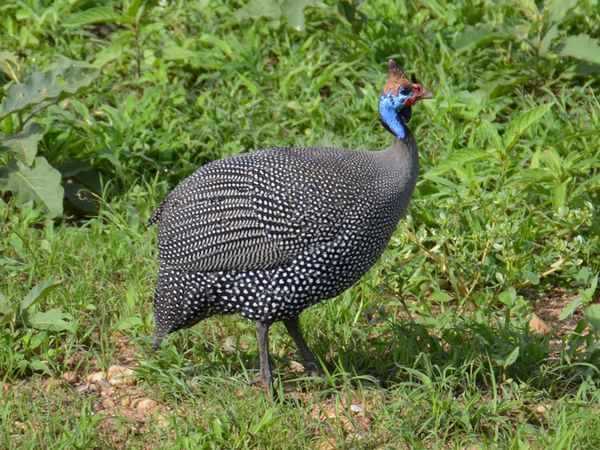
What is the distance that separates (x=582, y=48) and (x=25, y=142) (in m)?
2.97

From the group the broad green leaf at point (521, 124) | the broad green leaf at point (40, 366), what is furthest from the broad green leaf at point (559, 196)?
the broad green leaf at point (40, 366)

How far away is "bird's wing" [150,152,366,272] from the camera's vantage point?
14.2ft

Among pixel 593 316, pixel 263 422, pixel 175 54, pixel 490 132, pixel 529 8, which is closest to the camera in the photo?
pixel 263 422

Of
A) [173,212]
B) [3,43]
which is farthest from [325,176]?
[3,43]

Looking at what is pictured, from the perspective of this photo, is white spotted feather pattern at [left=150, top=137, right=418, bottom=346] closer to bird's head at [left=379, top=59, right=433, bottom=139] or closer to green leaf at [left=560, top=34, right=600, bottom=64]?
bird's head at [left=379, top=59, right=433, bottom=139]

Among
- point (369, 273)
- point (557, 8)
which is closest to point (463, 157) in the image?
point (369, 273)

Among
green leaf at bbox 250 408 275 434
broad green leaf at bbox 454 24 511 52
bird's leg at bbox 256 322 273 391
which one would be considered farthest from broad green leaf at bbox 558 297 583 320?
broad green leaf at bbox 454 24 511 52

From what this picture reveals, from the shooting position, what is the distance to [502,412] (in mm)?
4340

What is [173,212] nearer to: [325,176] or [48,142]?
[325,176]

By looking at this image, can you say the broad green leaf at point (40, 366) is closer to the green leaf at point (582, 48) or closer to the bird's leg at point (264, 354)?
the bird's leg at point (264, 354)

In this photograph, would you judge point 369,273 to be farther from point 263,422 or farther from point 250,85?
point 250,85

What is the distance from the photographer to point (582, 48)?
6340 mm

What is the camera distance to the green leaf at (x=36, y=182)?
5605 millimetres

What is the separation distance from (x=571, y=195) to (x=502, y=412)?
1.58m
